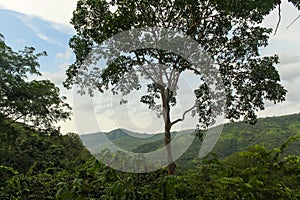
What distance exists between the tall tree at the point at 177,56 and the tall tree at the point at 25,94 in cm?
546

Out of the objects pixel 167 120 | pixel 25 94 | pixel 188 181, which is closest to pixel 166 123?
pixel 167 120

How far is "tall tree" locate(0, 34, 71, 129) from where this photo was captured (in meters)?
12.5

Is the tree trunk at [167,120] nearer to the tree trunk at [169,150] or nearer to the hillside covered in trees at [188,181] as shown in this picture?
the tree trunk at [169,150]

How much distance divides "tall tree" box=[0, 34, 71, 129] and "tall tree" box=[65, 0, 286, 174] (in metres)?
5.46

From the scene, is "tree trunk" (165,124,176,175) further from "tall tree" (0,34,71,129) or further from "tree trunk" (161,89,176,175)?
"tall tree" (0,34,71,129)

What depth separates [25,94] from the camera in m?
12.8

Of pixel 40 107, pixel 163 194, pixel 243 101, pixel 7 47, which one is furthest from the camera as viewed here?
pixel 7 47

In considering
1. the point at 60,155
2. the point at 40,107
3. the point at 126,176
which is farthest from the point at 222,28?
the point at 60,155

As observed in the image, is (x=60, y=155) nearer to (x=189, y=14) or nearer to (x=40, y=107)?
(x=40, y=107)

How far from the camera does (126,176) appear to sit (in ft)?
8.46

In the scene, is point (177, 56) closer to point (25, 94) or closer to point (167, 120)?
point (167, 120)

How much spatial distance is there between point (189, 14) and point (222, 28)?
926 mm

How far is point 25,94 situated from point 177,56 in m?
7.74

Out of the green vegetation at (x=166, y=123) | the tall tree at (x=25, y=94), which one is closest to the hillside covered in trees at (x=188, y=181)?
the green vegetation at (x=166, y=123)
